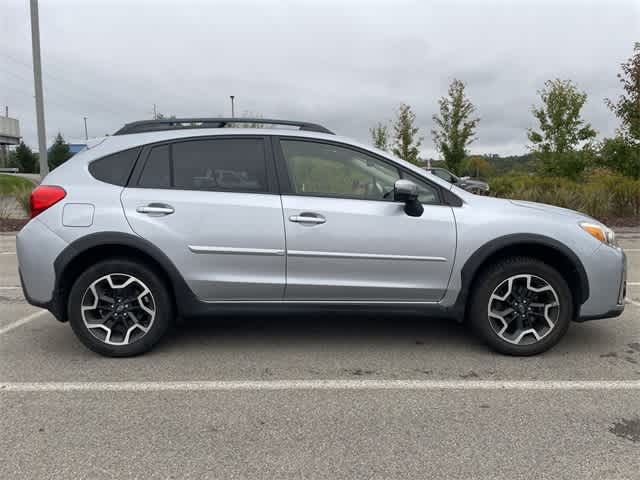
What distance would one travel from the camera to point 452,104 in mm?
23781

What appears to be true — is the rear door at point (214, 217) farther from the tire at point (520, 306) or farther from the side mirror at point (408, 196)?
the tire at point (520, 306)

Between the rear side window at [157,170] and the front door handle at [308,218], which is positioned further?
the rear side window at [157,170]

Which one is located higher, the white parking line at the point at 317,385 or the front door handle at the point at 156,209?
the front door handle at the point at 156,209

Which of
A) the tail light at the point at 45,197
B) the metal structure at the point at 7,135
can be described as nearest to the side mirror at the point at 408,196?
the tail light at the point at 45,197

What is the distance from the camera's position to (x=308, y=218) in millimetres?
3811

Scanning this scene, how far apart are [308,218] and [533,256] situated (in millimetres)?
1739

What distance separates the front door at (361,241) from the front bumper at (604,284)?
105 cm

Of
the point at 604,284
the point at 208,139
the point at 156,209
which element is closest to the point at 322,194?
the point at 208,139

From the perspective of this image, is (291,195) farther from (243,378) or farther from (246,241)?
(243,378)

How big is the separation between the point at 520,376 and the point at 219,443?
6.86ft

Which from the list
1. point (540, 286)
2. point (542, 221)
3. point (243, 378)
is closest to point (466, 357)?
point (540, 286)

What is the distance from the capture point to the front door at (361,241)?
12.5 feet

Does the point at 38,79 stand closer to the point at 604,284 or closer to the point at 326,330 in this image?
the point at 326,330

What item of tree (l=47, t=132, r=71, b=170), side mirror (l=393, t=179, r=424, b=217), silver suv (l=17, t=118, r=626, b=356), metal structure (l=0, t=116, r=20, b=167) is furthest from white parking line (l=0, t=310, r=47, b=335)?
metal structure (l=0, t=116, r=20, b=167)
